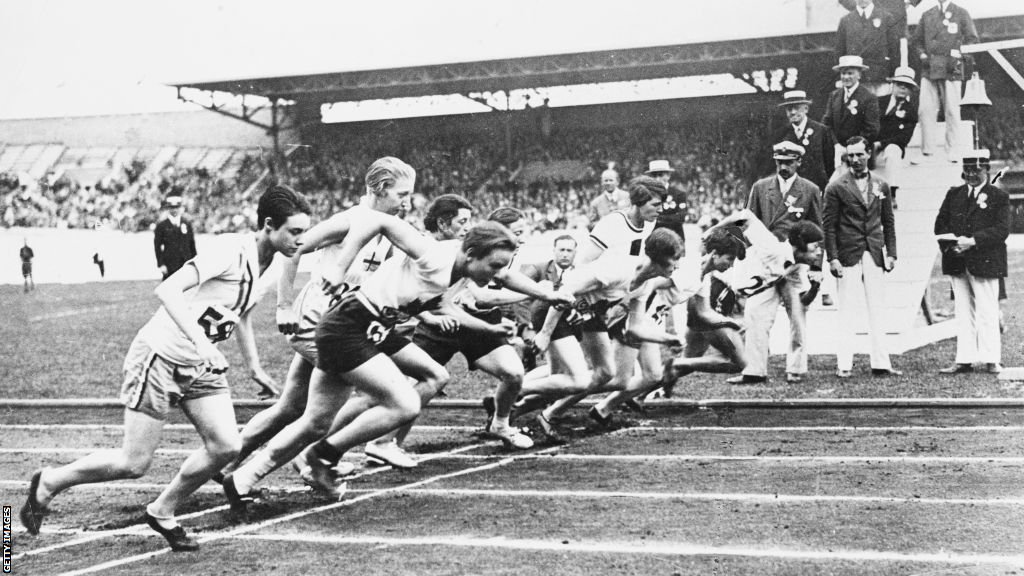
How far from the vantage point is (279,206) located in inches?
231

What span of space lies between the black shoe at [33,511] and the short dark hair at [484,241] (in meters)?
2.42

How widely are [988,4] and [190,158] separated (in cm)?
2454

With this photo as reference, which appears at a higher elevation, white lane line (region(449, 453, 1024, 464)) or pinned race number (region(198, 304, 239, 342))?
pinned race number (region(198, 304, 239, 342))

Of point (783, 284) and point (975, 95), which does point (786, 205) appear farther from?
point (975, 95)

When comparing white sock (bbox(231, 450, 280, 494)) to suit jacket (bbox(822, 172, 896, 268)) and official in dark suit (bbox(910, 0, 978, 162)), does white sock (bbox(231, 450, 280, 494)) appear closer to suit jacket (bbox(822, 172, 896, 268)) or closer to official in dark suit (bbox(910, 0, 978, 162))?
suit jacket (bbox(822, 172, 896, 268))

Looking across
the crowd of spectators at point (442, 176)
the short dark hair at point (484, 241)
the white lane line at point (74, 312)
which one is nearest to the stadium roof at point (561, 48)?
the crowd of spectators at point (442, 176)

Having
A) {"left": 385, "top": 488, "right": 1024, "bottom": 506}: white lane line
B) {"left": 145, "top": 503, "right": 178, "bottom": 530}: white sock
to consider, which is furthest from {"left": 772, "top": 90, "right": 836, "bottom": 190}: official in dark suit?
{"left": 145, "top": 503, "right": 178, "bottom": 530}: white sock

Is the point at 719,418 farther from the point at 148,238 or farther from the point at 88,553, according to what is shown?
the point at 148,238

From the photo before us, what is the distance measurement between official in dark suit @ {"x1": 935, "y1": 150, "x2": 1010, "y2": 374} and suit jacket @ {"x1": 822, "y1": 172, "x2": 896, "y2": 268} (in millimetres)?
592

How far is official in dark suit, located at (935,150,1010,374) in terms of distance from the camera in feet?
36.7

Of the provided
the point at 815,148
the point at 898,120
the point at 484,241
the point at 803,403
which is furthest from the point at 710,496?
the point at 898,120

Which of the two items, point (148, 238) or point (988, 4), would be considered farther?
point (148, 238)

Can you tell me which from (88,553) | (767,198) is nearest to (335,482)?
(88,553)

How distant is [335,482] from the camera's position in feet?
21.8
